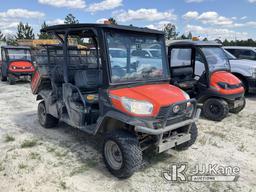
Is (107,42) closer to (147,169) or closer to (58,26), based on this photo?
(58,26)

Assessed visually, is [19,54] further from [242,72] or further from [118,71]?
[118,71]

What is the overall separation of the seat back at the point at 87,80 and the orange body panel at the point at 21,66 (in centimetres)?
818

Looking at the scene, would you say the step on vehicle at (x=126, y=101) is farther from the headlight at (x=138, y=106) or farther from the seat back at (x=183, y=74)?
the seat back at (x=183, y=74)

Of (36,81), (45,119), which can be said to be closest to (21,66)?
(36,81)

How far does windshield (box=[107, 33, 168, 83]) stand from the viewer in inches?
135

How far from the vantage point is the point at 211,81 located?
5.94 m

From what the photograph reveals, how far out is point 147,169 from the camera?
3.57 metres

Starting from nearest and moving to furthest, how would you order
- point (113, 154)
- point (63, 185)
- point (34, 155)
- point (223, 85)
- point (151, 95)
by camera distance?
point (63, 185), point (151, 95), point (113, 154), point (34, 155), point (223, 85)

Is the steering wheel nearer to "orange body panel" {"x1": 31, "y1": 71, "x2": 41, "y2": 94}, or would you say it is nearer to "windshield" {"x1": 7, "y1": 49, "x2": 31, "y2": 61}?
"orange body panel" {"x1": 31, "y1": 71, "x2": 41, "y2": 94}

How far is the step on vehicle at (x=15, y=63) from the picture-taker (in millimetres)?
11852

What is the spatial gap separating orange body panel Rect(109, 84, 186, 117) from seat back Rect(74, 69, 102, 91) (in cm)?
120

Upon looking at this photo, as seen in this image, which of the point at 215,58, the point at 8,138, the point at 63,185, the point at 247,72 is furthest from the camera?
the point at 247,72

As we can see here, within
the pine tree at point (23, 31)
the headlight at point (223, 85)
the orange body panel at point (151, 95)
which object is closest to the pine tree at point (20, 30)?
the pine tree at point (23, 31)

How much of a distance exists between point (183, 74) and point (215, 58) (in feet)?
3.03
